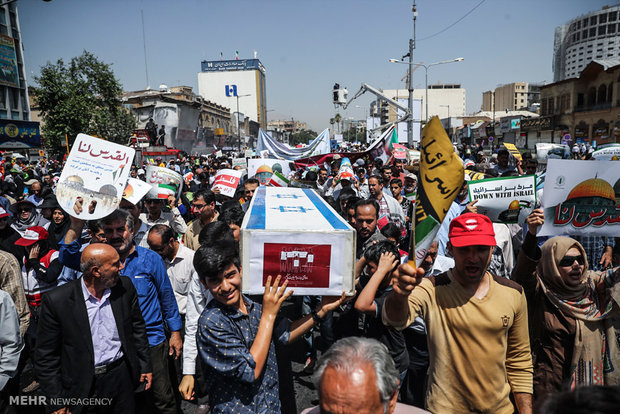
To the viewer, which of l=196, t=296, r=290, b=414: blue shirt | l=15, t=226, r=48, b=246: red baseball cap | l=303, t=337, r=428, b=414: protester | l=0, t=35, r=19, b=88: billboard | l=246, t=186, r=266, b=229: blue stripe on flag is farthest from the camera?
l=0, t=35, r=19, b=88: billboard

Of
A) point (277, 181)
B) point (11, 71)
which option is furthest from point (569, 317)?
point (11, 71)

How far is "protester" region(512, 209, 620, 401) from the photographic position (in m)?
2.60

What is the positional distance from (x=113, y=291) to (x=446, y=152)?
8.02ft

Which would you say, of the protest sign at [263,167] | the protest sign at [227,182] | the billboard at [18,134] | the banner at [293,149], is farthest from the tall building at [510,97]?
the protest sign at [227,182]

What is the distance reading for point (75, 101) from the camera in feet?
107

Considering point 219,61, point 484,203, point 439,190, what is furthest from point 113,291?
point 219,61

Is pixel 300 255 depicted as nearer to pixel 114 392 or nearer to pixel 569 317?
pixel 114 392

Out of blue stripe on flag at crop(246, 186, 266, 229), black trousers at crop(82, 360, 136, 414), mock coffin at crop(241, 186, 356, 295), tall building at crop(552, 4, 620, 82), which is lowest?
black trousers at crop(82, 360, 136, 414)

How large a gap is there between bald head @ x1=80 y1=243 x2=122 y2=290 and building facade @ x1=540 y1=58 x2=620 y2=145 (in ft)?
139

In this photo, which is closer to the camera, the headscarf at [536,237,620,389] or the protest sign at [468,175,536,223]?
the headscarf at [536,237,620,389]

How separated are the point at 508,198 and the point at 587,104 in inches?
1988

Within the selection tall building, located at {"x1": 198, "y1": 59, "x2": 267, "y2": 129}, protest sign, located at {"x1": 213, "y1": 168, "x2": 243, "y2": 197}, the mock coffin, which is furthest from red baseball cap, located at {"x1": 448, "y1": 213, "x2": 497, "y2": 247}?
tall building, located at {"x1": 198, "y1": 59, "x2": 267, "y2": 129}

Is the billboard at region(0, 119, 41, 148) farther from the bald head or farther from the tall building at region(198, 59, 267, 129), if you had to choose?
the tall building at region(198, 59, 267, 129)

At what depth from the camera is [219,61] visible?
142625 millimetres
